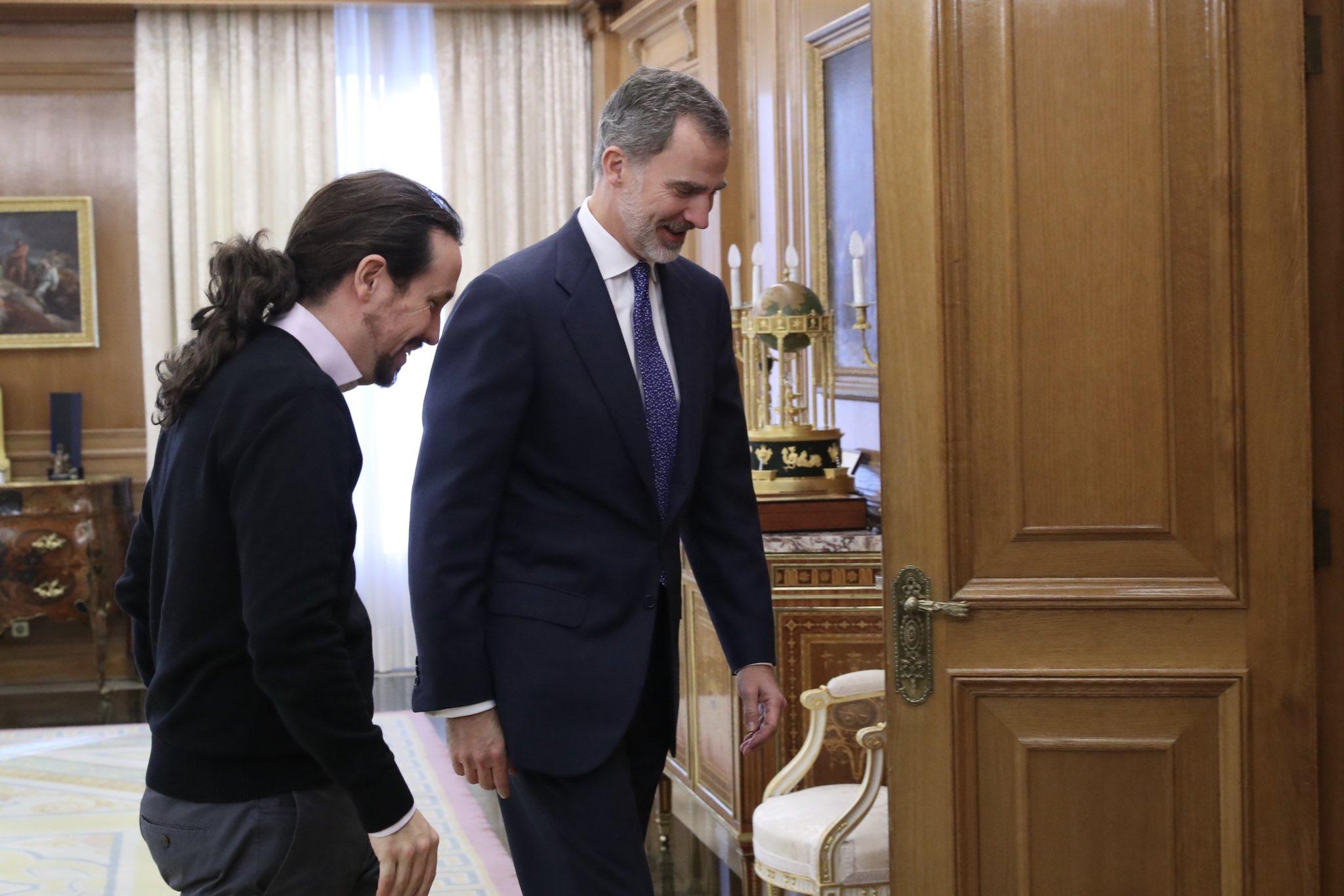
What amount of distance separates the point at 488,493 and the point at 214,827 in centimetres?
60

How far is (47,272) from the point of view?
7715 mm

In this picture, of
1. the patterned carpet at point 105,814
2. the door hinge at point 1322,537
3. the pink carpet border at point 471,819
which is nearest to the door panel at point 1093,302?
the door hinge at point 1322,537

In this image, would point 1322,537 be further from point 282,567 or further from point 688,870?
point 688,870

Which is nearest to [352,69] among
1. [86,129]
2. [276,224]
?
[276,224]

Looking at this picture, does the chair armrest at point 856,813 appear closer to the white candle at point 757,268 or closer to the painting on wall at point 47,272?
the white candle at point 757,268

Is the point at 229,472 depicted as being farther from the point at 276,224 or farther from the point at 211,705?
the point at 276,224

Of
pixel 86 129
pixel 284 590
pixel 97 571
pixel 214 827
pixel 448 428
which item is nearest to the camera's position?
Answer: pixel 284 590

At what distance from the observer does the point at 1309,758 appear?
237 cm

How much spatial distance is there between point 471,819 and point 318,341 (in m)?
3.67

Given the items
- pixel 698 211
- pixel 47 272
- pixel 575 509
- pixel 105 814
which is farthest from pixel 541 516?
pixel 47 272

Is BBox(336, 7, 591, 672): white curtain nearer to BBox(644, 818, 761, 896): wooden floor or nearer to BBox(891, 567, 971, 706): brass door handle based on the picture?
BBox(644, 818, 761, 896): wooden floor

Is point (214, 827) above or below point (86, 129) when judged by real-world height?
below

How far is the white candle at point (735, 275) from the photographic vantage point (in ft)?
14.5

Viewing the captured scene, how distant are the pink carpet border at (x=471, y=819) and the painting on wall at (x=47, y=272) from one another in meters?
3.01
